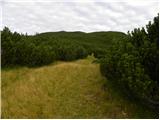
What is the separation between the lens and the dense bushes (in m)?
12.1

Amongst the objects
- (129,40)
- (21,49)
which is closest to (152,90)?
(129,40)

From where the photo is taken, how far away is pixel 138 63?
12.3m

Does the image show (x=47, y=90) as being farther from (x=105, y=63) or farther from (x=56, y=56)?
(x=56, y=56)

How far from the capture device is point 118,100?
14.6 m

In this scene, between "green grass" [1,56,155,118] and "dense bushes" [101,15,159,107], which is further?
"green grass" [1,56,155,118]

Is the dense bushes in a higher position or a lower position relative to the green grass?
higher

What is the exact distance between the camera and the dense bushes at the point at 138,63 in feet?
39.9

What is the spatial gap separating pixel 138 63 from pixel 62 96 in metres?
5.10

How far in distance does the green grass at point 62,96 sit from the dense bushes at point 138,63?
118 cm

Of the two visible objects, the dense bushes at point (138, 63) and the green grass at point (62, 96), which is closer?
the dense bushes at point (138, 63)

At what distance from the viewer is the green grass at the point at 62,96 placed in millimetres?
13625

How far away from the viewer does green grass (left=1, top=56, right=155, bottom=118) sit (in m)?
13.6

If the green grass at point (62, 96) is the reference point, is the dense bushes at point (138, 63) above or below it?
above

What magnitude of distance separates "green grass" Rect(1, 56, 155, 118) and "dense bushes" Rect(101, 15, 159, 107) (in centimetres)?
118
